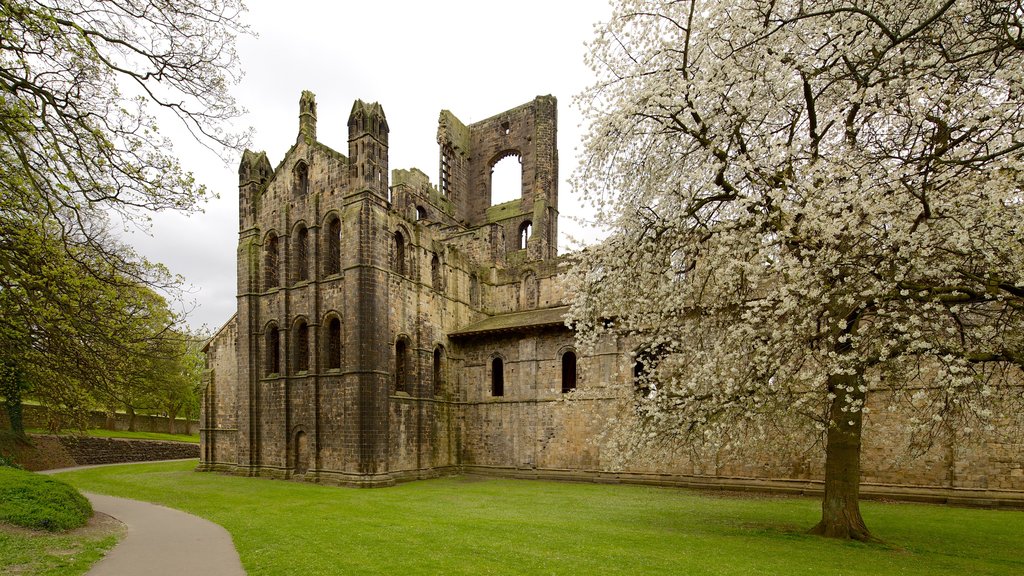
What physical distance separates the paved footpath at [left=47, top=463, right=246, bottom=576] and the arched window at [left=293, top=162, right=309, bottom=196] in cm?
1449

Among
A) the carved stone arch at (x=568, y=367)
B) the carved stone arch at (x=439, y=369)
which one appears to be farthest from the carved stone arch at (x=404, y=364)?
the carved stone arch at (x=568, y=367)

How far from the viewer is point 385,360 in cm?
2231

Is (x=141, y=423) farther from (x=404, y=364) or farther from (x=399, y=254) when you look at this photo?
(x=399, y=254)

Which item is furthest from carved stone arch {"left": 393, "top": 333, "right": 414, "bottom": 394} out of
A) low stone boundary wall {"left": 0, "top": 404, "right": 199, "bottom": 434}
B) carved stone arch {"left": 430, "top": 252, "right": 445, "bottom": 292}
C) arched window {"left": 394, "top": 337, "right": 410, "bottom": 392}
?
low stone boundary wall {"left": 0, "top": 404, "right": 199, "bottom": 434}

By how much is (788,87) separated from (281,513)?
14.8 m

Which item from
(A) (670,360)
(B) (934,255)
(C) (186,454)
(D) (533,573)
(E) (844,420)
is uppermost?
(B) (934,255)

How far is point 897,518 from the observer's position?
14.3 meters

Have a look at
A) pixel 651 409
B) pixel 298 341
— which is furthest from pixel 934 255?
pixel 298 341

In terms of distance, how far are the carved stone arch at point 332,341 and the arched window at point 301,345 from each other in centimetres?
131

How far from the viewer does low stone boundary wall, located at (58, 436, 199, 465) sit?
96.7ft

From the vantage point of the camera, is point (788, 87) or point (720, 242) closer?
point (788, 87)

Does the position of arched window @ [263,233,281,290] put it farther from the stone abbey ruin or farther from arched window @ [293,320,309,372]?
arched window @ [293,320,309,372]

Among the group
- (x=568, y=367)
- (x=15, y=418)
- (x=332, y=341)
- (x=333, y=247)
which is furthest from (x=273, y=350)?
(x=568, y=367)

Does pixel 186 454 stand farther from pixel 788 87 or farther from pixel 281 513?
pixel 788 87
